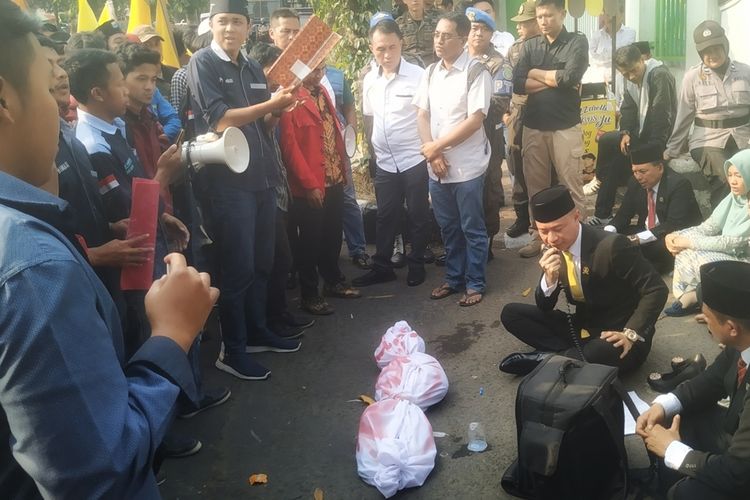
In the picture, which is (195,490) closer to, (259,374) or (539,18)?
(259,374)

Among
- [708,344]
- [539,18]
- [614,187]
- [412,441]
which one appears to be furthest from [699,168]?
[412,441]

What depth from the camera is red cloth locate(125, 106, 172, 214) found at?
3760mm

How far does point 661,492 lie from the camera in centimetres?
279

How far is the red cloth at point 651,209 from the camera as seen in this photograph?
5512 mm

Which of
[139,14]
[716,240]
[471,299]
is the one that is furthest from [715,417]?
[139,14]

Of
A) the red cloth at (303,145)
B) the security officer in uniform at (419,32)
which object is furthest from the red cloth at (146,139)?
the security officer in uniform at (419,32)

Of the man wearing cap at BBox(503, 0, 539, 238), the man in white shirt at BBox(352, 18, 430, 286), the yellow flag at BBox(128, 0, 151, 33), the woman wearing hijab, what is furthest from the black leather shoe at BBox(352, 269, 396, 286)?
the yellow flag at BBox(128, 0, 151, 33)

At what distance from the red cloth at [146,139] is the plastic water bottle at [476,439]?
83.0 inches

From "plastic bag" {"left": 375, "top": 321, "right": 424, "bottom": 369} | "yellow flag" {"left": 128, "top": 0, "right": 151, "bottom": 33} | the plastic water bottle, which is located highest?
"yellow flag" {"left": 128, "top": 0, "right": 151, "bottom": 33}

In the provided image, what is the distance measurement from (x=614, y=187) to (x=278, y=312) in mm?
3883

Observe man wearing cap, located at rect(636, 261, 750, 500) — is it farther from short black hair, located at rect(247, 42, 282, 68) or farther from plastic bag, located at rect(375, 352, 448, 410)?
short black hair, located at rect(247, 42, 282, 68)

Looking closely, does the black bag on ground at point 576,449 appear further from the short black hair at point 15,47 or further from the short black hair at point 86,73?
the short black hair at point 86,73

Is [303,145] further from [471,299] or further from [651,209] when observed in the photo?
[651,209]

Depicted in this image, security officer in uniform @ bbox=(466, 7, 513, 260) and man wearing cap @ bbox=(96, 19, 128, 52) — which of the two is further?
security officer in uniform @ bbox=(466, 7, 513, 260)
